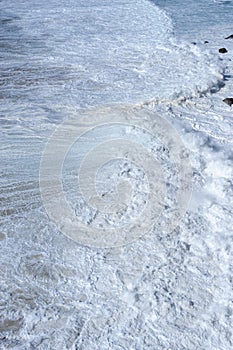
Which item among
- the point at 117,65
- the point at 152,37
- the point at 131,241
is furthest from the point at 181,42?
the point at 131,241

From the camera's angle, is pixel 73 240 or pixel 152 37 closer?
pixel 73 240

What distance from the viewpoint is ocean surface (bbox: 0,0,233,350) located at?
114 inches

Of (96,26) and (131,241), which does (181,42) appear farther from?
(131,241)

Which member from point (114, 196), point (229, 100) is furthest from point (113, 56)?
point (114, 196)

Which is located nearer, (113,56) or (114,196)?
(114,196)

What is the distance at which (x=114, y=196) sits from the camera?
4043mm

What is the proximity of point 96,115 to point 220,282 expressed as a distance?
10.2 feet

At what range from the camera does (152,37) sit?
9.22 meters

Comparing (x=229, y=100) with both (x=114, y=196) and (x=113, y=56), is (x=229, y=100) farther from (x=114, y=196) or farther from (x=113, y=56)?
(x=114, y=196)

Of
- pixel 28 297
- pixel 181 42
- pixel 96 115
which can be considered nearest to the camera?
pixel 28 297

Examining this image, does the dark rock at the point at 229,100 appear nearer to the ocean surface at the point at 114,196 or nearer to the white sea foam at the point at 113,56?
the ocean surface at the point at 114,196

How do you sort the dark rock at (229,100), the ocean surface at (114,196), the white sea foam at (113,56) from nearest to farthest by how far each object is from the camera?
the ocean surface at (114,196) < the dark rock at (229,100) < the white sea foam at (113,56)

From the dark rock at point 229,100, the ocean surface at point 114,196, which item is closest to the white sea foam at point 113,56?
the ocean surface at point 114,196

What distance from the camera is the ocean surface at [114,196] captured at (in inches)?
114
